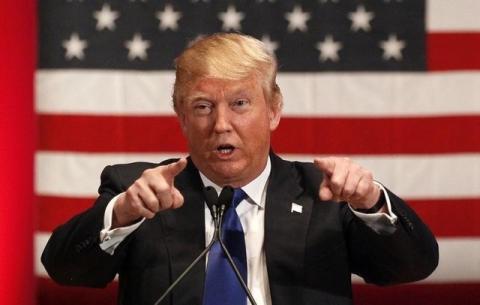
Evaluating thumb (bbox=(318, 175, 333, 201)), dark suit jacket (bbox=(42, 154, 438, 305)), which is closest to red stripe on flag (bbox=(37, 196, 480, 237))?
dark suit jacket (bbox=(42, 154, 438, 305))

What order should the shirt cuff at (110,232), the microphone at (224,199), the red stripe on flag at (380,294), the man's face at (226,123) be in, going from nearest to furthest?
the microphone at (224,199) < the shirt cuff at (110,232) < the man's face at (226,123) < the red stripe on flag at (380,294)

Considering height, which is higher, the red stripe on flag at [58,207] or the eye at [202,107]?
the eye at [202,107]

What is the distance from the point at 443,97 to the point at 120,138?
0.92 metres

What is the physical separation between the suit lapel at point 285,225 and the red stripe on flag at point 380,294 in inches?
33.3

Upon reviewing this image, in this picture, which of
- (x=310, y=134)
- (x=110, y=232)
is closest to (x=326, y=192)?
(x=110, y=232)

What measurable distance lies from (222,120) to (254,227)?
22 cm

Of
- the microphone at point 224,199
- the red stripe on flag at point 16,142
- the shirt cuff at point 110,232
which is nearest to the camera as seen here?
the microphone at point 224,199

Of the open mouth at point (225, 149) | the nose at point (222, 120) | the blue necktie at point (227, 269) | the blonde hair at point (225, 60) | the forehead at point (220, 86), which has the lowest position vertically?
the blue necktie at point (227, 269)

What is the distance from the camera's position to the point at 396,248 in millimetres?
1478

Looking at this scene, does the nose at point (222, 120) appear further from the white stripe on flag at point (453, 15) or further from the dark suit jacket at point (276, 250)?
the white stripe on flag at point (453, 15)

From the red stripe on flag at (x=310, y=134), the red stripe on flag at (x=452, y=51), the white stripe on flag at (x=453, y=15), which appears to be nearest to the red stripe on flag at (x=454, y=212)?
the red stripe on flag at (x=310, y=134)

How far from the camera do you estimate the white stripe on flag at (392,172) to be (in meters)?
2.36

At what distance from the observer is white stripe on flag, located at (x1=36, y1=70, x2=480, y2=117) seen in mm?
2342

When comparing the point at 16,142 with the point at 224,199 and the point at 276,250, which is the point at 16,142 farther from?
the point at 224,199
